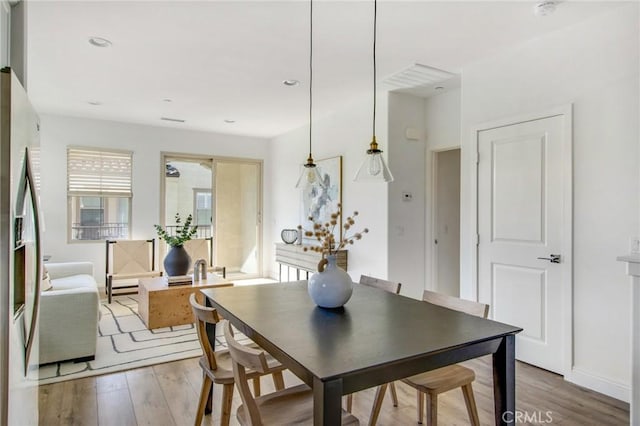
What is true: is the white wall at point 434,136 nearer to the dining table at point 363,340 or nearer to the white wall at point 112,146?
the dining table at point 363,340

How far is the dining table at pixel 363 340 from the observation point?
49.5 inches

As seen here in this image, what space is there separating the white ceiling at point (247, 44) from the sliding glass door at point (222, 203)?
194cm

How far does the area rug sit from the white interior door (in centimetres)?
259

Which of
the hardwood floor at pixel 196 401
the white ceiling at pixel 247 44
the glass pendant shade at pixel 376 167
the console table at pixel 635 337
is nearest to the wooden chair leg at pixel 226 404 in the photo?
the hardwood floor at pixel 196 401

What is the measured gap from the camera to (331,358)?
1.32m

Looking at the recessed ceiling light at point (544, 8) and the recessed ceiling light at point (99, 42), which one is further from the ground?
the recessed ceiling light at point (544, 8)

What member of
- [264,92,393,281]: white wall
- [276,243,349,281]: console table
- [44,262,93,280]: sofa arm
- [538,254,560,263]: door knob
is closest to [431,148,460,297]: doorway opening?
[264,92,393,281]: white wall

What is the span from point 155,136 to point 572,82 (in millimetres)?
5689

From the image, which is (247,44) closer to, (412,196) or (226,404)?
(412,196)

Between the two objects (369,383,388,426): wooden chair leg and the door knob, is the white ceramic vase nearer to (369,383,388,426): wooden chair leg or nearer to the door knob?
(369,383,388,426): wooden chair leg

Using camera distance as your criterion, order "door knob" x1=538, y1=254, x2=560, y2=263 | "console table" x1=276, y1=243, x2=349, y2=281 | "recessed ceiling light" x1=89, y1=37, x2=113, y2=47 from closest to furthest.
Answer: "door knob" x1=538, y1=254, x2=560, y2=263, "recessed ceiling light" x1=89, y1=37, x2=113, y2=47, "console table" x1=276, y1=243, x2=349, y2=281

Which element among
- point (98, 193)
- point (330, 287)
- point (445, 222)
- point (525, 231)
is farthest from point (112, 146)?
point (525, 231)

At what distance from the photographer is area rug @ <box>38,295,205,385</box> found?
3.02m

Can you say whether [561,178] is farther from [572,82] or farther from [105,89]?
[105,89]
